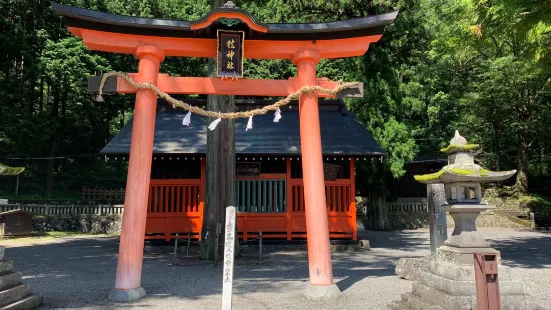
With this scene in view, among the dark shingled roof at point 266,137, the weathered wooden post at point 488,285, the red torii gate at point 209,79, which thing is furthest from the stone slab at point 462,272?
the dark shingled roof at point 266,137

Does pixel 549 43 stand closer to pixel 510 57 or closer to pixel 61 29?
pixel 510 57

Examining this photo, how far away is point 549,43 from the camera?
8.71 meters

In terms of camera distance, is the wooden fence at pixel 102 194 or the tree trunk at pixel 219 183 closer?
the tree trunk at pixel 219 183

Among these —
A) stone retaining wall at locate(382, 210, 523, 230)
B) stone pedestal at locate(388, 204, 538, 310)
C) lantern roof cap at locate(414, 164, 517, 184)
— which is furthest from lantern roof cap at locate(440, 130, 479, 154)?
stone retaining wall at locate(382, 210, 523, 230)

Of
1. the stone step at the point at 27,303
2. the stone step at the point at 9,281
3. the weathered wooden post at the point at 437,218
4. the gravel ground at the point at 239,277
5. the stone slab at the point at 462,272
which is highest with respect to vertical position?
the weathered wooden post at the point at 437,218

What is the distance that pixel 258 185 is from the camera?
41.3ft

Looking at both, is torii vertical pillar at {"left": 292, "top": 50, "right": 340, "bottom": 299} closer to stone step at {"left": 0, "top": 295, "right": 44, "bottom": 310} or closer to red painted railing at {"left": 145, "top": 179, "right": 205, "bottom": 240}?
stone step at {"left": 0, "top": 295, "right": 44, "bottom": 310}

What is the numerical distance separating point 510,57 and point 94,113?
2612 cm

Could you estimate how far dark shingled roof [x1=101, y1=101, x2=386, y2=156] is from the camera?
39.9 ft

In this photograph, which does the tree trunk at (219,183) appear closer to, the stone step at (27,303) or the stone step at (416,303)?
the stone step at (27,303)

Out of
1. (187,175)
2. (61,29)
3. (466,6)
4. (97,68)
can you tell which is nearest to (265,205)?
(187,175)

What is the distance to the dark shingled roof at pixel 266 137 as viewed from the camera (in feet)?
39.9

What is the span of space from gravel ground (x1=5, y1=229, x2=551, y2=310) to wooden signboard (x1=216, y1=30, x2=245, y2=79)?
12.8 ft

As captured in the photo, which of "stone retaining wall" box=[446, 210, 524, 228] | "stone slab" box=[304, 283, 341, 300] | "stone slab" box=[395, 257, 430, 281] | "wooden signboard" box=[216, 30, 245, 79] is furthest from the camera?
"stone retaining wall" box=[446, 210, 524, 228]
